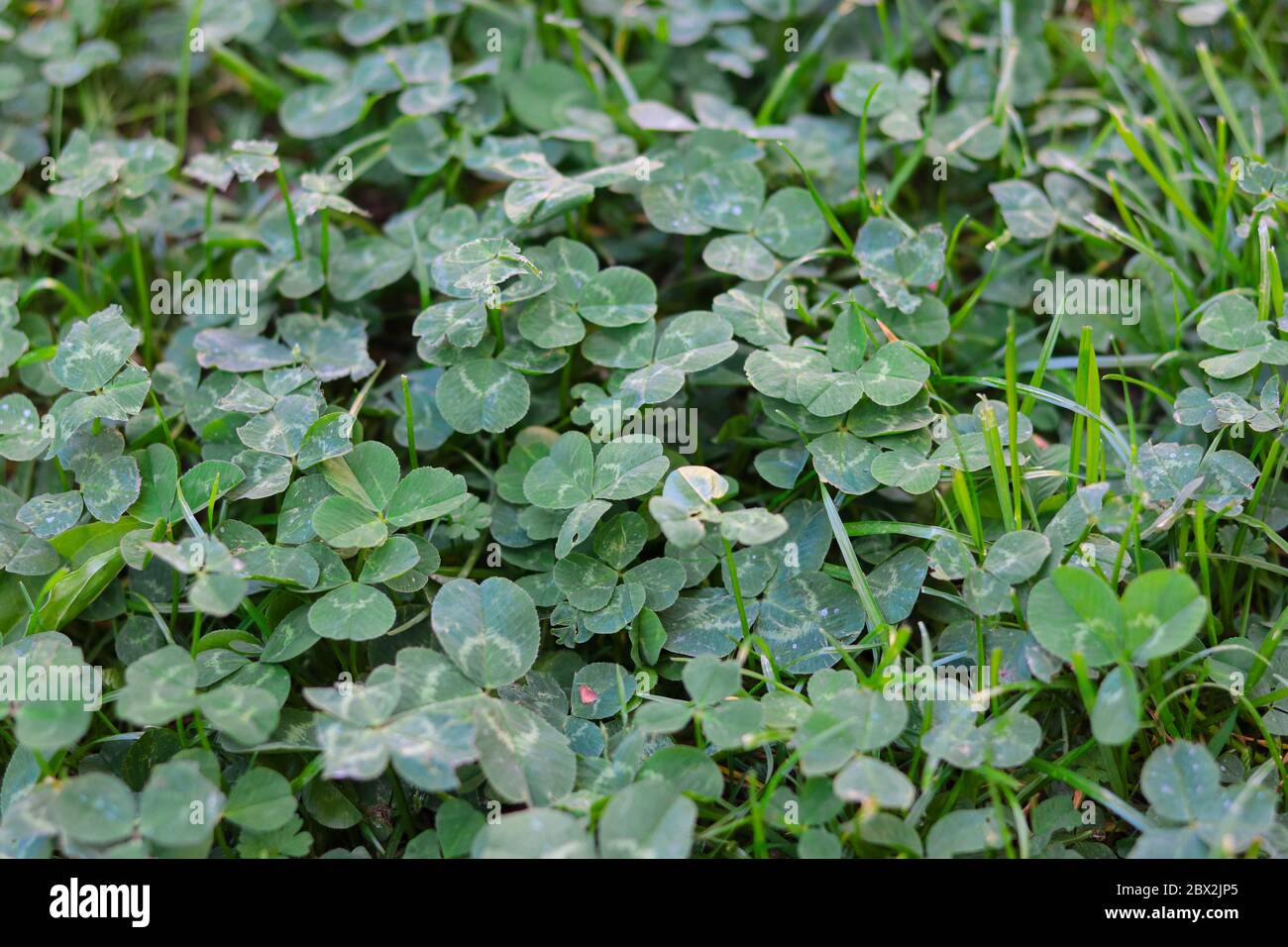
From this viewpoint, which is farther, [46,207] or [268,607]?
[46,207]

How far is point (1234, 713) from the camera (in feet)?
5.02

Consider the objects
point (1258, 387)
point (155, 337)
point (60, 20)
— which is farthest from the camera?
point (60, 20)

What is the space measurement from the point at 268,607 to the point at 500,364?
542 mm

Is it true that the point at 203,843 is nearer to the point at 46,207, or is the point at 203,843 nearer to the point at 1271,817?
the point at 1271,817

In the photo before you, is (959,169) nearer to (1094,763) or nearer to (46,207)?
(1094,763)

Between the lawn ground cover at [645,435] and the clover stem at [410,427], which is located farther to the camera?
the clover stem at [410,427]

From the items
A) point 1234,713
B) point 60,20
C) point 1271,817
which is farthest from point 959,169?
point 60,20

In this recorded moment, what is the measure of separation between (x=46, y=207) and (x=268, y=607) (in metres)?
1.12

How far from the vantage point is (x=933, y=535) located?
5.41ft

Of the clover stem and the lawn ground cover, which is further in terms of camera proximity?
the clover stem

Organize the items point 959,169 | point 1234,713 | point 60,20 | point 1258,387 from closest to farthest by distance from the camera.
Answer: point 1234,713 < point 1258,387 < point 959,169 < point 60,20
